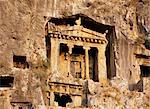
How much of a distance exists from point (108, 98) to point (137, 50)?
6.00 m

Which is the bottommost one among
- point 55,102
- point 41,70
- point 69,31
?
point 55,102

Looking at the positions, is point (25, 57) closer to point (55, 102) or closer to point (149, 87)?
point (55, 102)

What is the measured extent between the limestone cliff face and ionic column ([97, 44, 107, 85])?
0.85 meters

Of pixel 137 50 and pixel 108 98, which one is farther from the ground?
pixel 137 50

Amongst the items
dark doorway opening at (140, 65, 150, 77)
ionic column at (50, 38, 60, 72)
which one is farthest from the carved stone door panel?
dark doorway opening at (140, 65, 150, 77)

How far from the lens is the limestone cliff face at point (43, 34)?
25.4 metres

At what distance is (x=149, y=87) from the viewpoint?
27.2 meters

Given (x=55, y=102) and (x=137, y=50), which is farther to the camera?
(x=137, y=50)

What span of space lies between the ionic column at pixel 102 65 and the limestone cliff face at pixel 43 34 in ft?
2.79

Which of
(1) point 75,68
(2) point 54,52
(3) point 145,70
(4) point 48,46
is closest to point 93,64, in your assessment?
(1) point 75,68

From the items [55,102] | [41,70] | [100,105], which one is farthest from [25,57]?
[100,105]

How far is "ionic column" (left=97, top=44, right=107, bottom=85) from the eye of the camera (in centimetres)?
2958

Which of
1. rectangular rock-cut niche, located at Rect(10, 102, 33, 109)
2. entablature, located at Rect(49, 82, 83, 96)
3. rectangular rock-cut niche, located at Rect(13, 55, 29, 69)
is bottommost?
rectangular rock-cut niche, located at Rect(10, 102, 33, 109)

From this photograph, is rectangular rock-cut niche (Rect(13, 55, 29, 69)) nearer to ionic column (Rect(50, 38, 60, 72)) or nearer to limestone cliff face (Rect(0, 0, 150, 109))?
limestone cliff face (Rect(0, 0, 150, 109))
